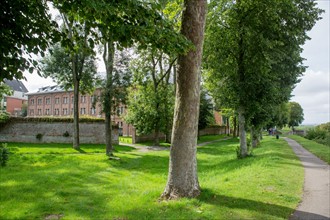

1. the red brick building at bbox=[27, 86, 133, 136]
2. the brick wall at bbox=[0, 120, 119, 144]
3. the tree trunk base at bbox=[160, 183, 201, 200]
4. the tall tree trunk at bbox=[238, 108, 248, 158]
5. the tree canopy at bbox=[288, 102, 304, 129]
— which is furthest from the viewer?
the tree canopy at bbox=[288, 102, 304, 129]

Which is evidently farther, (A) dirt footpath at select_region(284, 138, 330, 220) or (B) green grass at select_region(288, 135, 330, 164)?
(B) green grass at select_region(288, 135, 330, 164)

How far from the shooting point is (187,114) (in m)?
6.84

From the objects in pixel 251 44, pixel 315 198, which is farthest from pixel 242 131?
pixel 315 198

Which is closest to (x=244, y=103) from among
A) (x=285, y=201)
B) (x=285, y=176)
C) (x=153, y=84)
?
(x=285, y=176)

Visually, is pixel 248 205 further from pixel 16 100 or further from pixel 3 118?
pixel 16 100

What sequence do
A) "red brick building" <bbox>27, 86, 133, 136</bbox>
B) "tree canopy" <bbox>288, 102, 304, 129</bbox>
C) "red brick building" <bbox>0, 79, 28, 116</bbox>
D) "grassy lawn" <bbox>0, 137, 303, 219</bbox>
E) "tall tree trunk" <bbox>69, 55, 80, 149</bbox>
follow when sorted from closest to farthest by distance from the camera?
"grassy lawn" <bbox>0, 137, 303, 219</bbox>, "tall tree trunk" <bbox>69, 55, 80, 149</bbox>, "red brick building" <bbox>27, 86, 133, 136</bbox>, "tree canopy" <bbox>288, 102, 304, 129</bbox>, "red brick building" <bbox>0, 79, 28, 116</bbox>

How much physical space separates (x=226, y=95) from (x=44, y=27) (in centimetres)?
1124

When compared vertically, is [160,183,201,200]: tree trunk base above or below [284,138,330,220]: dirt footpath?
above

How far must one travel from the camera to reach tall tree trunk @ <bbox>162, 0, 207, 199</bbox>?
6.82m

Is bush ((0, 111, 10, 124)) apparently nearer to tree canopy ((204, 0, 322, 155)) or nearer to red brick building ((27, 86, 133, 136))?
tree canopy ((204, 0, 322, 155))

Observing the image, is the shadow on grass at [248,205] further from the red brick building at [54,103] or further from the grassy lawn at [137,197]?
the red brick building at [54,103]

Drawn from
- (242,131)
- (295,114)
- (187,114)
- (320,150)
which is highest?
(295,114)

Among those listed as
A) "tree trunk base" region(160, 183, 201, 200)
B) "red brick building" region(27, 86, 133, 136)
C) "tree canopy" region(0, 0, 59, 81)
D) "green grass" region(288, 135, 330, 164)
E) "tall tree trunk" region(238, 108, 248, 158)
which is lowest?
"green grass" region(288, 135, 330, 164)

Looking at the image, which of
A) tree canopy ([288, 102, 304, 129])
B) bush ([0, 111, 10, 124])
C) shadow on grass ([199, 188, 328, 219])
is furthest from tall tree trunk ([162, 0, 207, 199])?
tree canopy ([288, 102, 304, 129])
